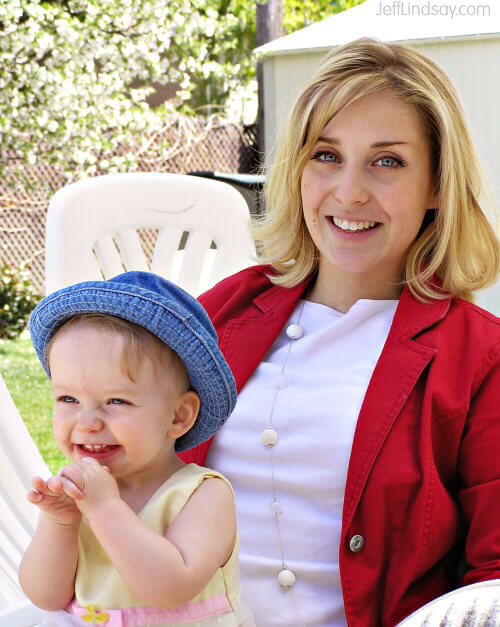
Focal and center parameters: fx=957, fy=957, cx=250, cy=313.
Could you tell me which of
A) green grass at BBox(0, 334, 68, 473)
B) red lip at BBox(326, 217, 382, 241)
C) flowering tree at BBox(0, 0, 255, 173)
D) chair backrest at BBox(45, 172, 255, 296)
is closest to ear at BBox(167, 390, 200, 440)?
red lip at BBox(326, 217, 382, 241)

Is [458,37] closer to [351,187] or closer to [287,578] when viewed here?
[351,187]

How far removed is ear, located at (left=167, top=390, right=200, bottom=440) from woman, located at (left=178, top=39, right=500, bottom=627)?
1.32 ft

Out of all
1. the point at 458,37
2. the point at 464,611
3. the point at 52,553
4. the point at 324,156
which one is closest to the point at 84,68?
the point at 458,37

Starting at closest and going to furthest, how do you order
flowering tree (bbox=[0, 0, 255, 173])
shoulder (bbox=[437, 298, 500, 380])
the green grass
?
shoulder (bbox=[437, 298, 500, 380]) < the green grass < flowering tree (bbox=[0, 0, 255, 173])

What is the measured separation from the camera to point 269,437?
1843mm

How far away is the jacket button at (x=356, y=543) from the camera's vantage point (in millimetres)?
1693

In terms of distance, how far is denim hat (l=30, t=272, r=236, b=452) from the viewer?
1.35 metres

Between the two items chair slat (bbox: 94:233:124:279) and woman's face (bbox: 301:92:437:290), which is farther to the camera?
chair slat (bbox: 94:233:124:279)

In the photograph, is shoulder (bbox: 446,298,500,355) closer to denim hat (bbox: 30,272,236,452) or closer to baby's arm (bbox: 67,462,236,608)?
denim hat (bbox: 30,272,236,452)

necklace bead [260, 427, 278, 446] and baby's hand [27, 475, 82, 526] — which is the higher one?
baby's hand [27, 475, 82, 526]

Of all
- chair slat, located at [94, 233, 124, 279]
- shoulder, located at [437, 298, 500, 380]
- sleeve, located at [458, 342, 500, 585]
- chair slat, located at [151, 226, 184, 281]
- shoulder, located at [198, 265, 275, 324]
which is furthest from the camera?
chair slat, located at [151, 226, 184, 281]

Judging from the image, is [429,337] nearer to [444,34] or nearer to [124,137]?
[444,34]

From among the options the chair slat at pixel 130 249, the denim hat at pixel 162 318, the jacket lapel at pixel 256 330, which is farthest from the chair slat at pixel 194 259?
the denim hat at pixel 162 318

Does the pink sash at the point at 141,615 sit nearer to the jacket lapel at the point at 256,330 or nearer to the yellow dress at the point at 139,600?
the yellow dress at the point at 139,600
